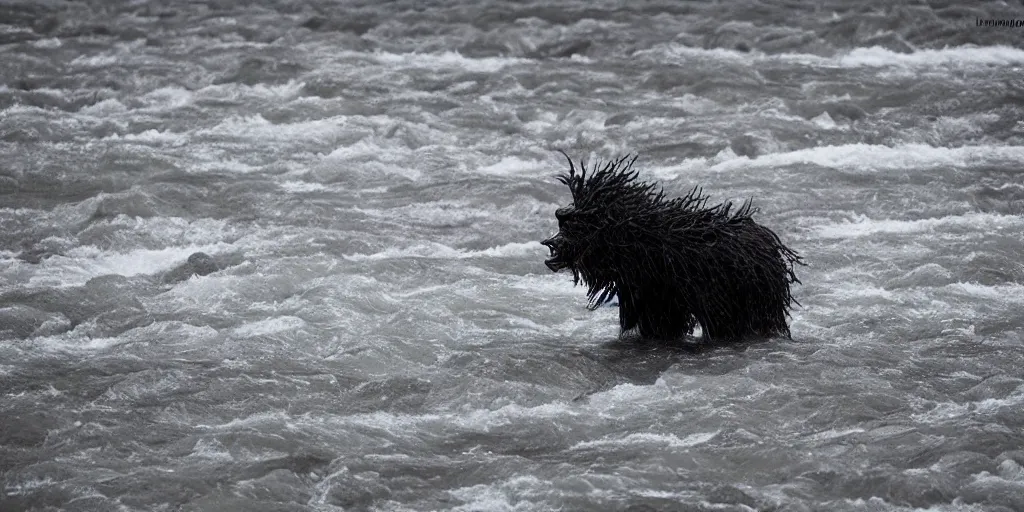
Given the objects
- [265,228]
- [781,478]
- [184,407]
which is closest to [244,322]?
[184,407]

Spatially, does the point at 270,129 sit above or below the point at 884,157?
above

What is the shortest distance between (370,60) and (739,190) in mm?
5789

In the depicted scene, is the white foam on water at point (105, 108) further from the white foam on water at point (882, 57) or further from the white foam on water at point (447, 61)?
the white foam on water at point (882, 57)

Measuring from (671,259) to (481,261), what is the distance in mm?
2326

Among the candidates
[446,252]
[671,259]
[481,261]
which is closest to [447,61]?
[446,252]

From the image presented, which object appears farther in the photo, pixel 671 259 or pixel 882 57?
pixel 882 57

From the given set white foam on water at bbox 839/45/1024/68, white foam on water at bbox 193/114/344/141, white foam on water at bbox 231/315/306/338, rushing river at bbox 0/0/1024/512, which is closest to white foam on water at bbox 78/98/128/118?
rushing river at bbox 0/0/1024/512

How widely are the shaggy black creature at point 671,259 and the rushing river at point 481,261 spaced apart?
0.24 meters

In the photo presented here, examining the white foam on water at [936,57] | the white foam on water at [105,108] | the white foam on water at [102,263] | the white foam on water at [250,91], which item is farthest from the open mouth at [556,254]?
the white foam on water at [936,57]

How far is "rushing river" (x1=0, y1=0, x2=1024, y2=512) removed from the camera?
5.34m

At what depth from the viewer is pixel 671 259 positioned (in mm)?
6305

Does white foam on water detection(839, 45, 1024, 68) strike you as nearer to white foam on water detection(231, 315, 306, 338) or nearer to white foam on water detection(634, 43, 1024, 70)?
white foam on water detection(634, 43, 1024, 70)

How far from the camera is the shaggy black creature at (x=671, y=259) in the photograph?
20.8ft

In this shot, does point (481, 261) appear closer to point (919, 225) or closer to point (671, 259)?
point (671, 259)
